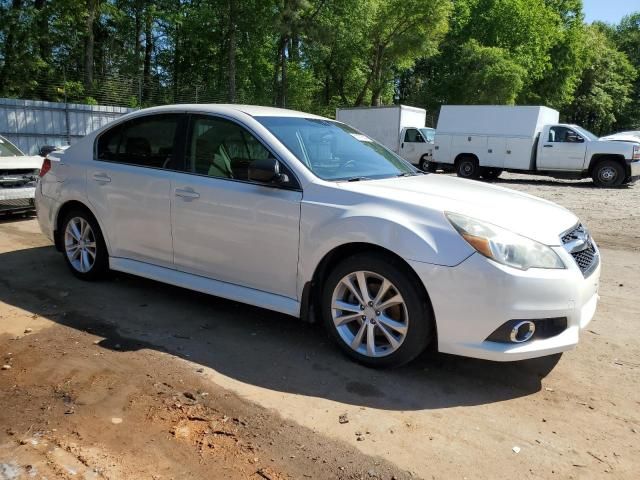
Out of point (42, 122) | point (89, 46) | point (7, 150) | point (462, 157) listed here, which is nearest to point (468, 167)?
point (462, 157)

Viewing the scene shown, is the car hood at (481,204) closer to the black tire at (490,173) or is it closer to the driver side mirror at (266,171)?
the driver side mirror at (266,171)

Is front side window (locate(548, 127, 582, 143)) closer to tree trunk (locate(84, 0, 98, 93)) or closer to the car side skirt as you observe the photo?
the car side skirt

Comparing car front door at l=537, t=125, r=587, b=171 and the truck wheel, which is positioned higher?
car front door at l=537, t=125, r=587, b=171

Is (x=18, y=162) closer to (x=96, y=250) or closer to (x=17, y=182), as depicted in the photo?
(x=17, y=182)

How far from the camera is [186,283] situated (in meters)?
4.45

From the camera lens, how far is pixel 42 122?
16688 millimetres

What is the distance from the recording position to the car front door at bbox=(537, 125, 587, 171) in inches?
682

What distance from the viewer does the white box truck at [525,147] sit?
1689 cm

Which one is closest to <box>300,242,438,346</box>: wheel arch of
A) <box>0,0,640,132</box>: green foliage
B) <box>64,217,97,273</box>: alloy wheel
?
<box>64,217,97,273</box>: alloy wheel

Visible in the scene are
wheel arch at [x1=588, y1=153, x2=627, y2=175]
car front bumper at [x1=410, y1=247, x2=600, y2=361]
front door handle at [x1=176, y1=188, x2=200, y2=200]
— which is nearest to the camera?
car front bumper at [x1=410, y1=247, x2=600, y2=361]

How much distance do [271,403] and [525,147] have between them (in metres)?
16.9

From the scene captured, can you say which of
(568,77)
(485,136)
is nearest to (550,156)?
(485,136)

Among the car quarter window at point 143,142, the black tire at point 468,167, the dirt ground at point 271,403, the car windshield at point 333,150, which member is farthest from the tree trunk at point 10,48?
the car windshield at point 333,150

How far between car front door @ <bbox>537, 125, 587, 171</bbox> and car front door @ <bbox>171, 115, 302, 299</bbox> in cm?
1576
